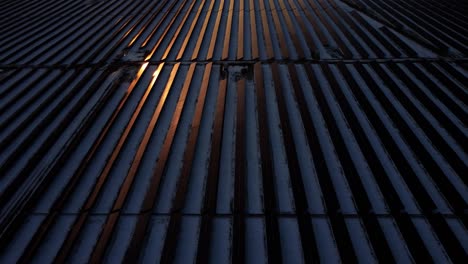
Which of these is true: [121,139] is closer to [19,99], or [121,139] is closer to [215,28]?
[19,99]

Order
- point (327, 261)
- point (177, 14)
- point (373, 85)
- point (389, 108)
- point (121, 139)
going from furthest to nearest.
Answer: point (177, 14) < point (373, 85) < point (389, 108) < point (121, 139) < point (327, 261)

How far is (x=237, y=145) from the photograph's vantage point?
152 inches

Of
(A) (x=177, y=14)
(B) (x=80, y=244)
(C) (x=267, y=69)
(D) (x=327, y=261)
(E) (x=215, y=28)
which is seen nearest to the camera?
(D) (x=327, y=261)

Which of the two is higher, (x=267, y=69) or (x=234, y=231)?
(x=267, y=69)

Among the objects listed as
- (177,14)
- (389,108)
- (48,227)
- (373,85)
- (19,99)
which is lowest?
(48,227)

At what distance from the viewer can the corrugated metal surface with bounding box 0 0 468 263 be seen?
9.34ft

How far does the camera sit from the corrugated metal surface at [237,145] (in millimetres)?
2848

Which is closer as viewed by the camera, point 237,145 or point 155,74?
point 237,145

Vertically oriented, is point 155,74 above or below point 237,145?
above

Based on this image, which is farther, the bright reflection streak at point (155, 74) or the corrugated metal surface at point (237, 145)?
the bright reflection streak at point (155, 74)

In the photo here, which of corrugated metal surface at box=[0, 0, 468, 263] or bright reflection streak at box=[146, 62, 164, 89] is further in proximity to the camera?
bright reflection streak at box=[146, 62, 164, 89]

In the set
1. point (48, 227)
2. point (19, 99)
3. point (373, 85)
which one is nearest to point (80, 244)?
point (48, 227)

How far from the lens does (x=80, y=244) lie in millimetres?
2842

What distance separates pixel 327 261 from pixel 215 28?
21.8 feet
